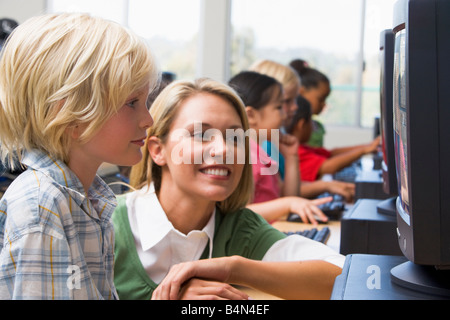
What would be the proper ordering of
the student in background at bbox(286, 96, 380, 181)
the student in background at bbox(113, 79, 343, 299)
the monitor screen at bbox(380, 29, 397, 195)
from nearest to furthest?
the student in background at bbox(113, 79, 343, 299) < the monitor screen at bbox(380, 29, 397, 195) < the student in background at bbox(286, 96, 380, 181)

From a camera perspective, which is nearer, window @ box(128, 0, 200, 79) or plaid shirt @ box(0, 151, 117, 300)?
plaid shirt @ box(0, 151, 117, 300)

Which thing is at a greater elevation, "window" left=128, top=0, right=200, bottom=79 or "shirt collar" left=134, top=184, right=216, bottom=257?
"window" left=128, top=0, right=200, bottom=79

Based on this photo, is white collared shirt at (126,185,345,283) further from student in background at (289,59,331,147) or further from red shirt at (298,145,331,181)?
student in background at (289,59,331,147)

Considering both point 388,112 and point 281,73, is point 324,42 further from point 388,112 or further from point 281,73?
Answer: point 388,112

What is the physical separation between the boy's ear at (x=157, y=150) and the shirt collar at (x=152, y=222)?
7cm

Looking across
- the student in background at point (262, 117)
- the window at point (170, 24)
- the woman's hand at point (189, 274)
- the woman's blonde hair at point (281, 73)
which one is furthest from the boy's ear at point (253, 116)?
the window at point (170, 24)

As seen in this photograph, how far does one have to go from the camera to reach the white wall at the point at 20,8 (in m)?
5.55

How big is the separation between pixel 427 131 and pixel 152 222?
72cm

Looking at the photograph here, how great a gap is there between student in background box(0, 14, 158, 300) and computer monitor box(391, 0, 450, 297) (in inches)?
15.7

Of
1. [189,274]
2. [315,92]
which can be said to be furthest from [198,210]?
[315,92]

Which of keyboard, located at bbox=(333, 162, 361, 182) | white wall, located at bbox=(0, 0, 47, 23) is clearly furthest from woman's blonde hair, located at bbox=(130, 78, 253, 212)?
white wall, located at bbox=(0, 0, 47, 23)

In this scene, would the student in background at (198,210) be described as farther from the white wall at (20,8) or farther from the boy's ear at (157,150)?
the white wall at (20,8)

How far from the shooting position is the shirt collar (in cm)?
124

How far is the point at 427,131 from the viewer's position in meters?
0.69
